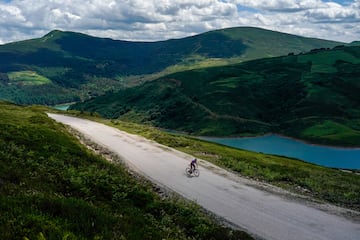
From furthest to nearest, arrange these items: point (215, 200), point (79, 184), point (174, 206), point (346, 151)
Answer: point (346, 151) < point (215, 200) < point (174, 206) < point (79, 184)

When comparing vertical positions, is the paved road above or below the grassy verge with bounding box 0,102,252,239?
below

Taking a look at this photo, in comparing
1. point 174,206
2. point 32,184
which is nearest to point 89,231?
point 32,184

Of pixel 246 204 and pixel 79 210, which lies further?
pixel 246 204

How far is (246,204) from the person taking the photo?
3722cm

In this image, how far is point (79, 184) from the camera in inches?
969

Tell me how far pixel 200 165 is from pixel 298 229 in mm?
27655

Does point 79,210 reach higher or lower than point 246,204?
higher

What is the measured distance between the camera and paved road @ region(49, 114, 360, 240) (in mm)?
30286

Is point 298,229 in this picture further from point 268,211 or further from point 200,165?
point 200,165

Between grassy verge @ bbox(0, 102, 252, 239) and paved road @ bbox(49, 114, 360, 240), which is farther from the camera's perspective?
paved road @ bbox(49, 114, 360, 240)

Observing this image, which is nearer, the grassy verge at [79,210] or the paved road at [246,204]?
the grassy verge at [79,210]

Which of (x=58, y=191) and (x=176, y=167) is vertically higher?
(x=58, y=191)

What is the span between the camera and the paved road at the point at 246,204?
3029 cm

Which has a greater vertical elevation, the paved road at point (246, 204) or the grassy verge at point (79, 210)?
the grassy verge at point (79, 210)
